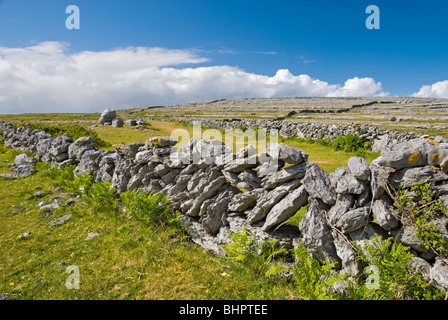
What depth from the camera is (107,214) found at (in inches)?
355

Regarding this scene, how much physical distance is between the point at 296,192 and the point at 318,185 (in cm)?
55

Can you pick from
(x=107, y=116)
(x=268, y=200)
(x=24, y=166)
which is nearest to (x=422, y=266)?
(x=268, y=200)

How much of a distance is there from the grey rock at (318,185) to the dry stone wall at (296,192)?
0.07ft

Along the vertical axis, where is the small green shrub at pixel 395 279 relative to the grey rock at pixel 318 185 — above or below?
below

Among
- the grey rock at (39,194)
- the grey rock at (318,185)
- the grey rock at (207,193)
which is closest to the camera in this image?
the grey rock at (318,185)

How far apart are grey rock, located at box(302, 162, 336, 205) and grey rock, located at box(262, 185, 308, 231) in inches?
8.3

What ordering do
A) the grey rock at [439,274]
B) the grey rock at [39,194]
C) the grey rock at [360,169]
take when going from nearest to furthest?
the grey rock at [439,274] → the grey rock at [360,169] → the grey rock at [39,194]

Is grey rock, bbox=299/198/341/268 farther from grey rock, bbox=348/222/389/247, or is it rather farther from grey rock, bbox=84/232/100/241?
grey rock, bbox=84/232/100/241

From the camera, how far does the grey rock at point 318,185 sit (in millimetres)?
5316

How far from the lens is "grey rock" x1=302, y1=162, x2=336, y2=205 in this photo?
209 inches

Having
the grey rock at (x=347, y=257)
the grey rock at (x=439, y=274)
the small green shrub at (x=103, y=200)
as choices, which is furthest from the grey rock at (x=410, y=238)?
the small green shrub at (x=103, y=200)

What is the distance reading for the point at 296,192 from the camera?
5.73 metres

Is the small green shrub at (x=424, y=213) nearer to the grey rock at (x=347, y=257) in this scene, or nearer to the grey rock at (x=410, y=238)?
the grey rock at (x=410, y=238)
